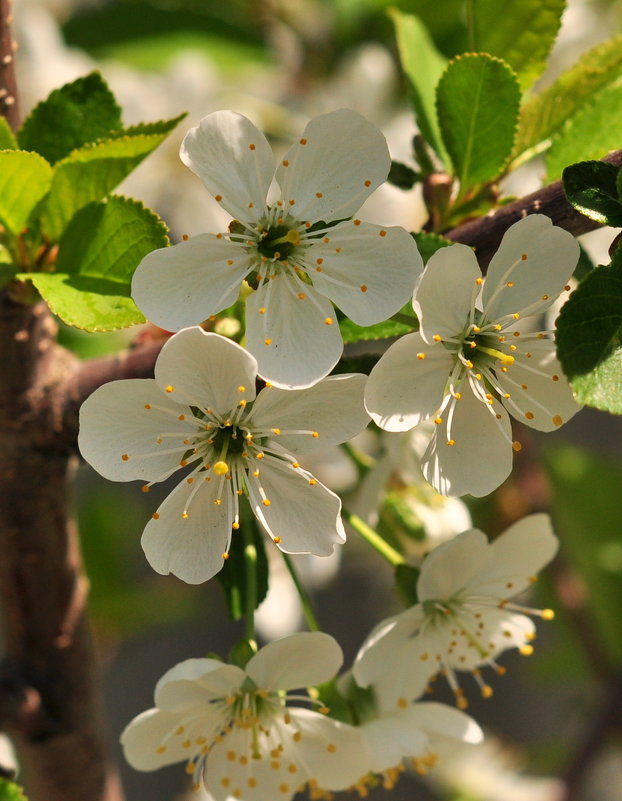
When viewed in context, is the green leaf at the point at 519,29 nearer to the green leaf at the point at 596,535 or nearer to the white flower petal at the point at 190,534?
the white flower petal at the point at 190,534

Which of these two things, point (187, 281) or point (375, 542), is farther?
point (375, 542)

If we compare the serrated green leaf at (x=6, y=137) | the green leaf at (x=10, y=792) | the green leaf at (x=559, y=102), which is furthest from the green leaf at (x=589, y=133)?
the green leaf at (x=10, y=792)

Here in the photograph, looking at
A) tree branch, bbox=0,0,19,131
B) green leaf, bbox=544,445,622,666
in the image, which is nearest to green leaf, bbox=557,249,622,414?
tree branch, bbox=0,0,19,131

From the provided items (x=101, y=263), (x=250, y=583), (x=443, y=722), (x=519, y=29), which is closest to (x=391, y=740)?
(x=443, y=722)

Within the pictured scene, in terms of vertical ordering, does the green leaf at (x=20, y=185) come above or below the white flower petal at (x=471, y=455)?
above

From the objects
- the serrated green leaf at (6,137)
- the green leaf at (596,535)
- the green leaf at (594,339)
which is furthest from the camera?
the green leaf at (596,535)

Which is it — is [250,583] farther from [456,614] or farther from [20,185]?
[20,185]

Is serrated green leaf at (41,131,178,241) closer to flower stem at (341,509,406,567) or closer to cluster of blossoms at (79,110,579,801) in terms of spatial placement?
cluster of blossoms at (79,110,579,801)
